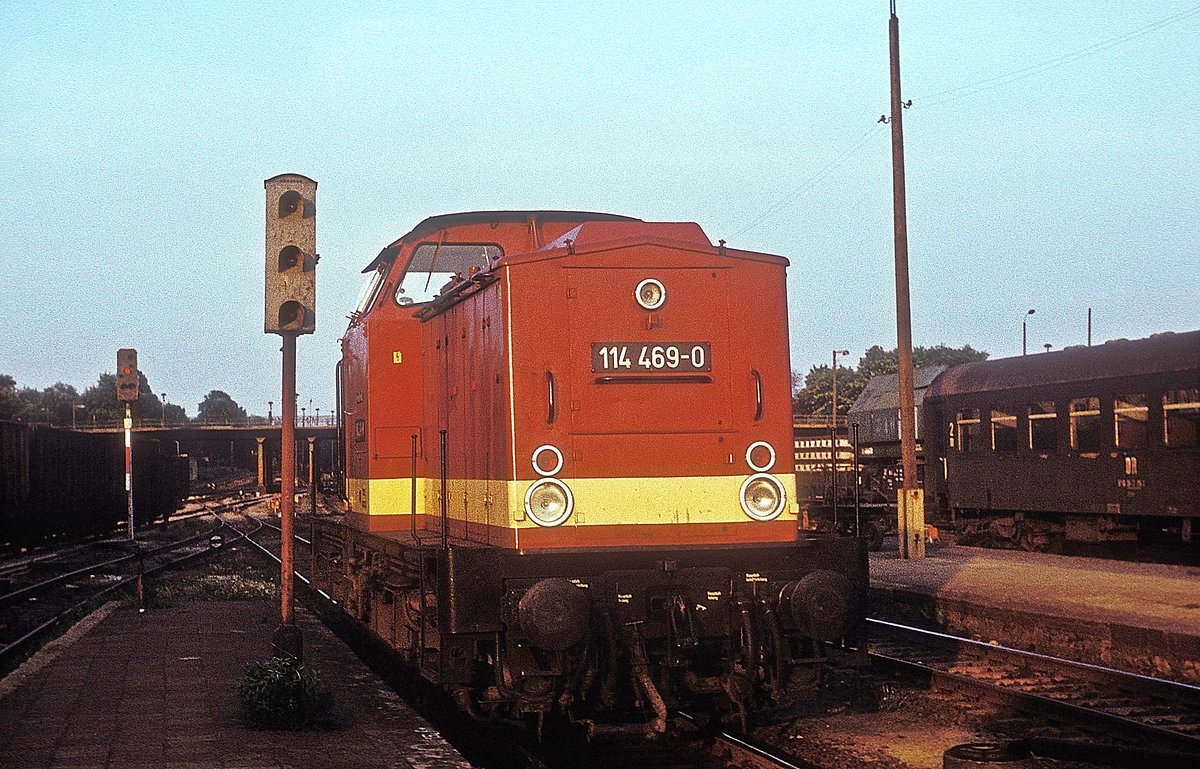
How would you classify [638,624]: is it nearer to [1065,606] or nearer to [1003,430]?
[1065,606]

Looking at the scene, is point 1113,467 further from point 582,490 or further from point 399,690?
point 582,490

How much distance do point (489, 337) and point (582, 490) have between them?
1.19 m

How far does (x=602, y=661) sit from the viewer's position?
24.1 feet

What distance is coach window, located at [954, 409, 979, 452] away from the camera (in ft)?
80.6

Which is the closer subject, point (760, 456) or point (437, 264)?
point (760, 456)

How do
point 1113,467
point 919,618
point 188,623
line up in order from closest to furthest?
point 188,623 < point 919,618 < point 1113,467

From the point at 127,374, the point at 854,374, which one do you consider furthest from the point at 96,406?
the point at 127,374

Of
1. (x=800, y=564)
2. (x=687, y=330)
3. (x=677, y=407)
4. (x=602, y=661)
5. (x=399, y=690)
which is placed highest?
(x=687, y=330)

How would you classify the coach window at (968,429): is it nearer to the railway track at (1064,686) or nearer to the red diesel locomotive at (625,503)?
the railway track at (1064,686)

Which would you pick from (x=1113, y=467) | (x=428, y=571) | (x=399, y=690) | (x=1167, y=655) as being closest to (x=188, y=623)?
(x=399, y=690)

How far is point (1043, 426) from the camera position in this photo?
22.2m

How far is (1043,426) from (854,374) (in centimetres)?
8745

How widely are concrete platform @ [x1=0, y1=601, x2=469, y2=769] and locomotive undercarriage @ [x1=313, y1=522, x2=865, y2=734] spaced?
Result: 65cm

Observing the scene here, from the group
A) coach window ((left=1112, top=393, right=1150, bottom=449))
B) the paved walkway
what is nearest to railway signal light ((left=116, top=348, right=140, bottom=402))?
the paved walkway
